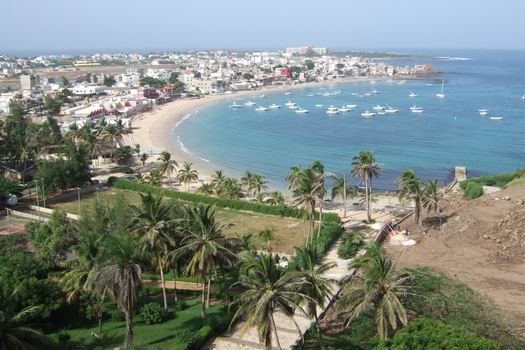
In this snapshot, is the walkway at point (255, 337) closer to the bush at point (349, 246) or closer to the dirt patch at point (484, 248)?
the dirt patch at point (484, 248)

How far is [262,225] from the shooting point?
45.9 m

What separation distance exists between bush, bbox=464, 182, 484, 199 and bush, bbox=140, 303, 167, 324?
39.1 metres

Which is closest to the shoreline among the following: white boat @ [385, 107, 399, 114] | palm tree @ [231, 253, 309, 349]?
palm tree @ [231, 253, 309, 349]

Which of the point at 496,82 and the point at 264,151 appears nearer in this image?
the point at 264,151

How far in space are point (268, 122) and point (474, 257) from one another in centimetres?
8526

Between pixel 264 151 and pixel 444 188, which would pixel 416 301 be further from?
pixel 264 151

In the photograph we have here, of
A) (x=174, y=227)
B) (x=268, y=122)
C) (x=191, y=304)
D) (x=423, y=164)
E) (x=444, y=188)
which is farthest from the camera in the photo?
(x=268, y=122)

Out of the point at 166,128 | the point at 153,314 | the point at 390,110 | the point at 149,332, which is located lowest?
the point at 149,332

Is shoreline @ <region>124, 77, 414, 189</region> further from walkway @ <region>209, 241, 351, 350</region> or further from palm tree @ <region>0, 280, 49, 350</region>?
palm tree @ <region>0, 280, 49, 350</region>

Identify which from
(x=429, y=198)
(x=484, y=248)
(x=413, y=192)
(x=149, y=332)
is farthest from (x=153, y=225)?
(x=484, y=248)

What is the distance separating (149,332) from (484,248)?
90.6ft

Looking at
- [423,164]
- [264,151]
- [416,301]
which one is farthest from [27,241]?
[423,164]

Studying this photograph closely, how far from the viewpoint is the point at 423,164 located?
77.4 m

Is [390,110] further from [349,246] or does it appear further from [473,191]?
[349,246]
